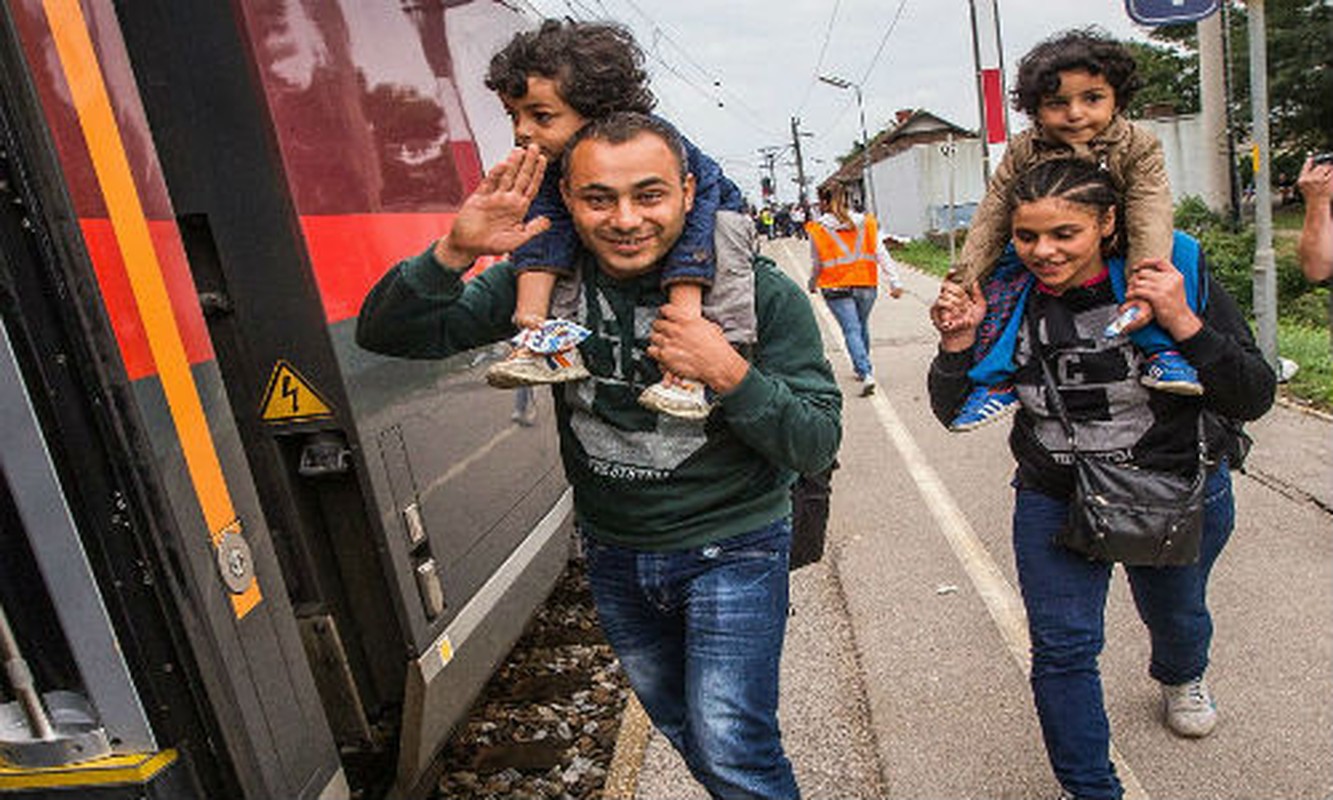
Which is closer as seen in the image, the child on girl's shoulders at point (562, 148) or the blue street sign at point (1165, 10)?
the child on girl's shoulders at point (562, 148)

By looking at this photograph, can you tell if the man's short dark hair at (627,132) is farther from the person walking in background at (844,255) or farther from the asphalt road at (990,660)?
the person walking in background at (844,255)

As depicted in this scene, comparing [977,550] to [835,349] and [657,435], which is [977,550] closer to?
[657,435]

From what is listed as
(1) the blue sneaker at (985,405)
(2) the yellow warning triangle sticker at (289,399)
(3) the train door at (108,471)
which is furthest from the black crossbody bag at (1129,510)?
(3) the train door at (108,471)

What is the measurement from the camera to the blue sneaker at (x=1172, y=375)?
94.9 inches

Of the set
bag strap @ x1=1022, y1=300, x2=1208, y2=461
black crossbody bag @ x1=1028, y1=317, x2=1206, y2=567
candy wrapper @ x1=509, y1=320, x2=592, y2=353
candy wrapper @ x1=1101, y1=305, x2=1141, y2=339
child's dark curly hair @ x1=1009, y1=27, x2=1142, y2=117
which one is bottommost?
black crossbody bag @ x1=1028, y1=317, x2=1206, y2=567

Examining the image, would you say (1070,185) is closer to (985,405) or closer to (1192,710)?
(985,405)

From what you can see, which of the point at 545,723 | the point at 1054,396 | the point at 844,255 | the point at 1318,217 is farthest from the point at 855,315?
the point at 1054,396

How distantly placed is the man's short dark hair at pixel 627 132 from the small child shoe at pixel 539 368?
38 centimetres

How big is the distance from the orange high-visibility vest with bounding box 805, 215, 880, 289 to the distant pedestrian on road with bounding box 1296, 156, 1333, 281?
5296 millimetres

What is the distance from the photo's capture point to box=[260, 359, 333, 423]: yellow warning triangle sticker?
8.29 feet

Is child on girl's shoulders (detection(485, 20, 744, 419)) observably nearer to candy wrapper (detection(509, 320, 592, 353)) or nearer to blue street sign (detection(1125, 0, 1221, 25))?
candy wrapper (detection(509, 320, 592, 353))

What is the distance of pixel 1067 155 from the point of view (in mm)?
2820

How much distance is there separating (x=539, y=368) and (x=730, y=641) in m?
0.71

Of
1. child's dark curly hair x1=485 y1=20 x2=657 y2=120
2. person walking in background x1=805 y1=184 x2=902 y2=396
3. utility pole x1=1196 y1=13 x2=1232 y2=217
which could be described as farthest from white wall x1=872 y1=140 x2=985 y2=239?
child's dark curly hair x1=485 y1=20 x2=657 y2=120
